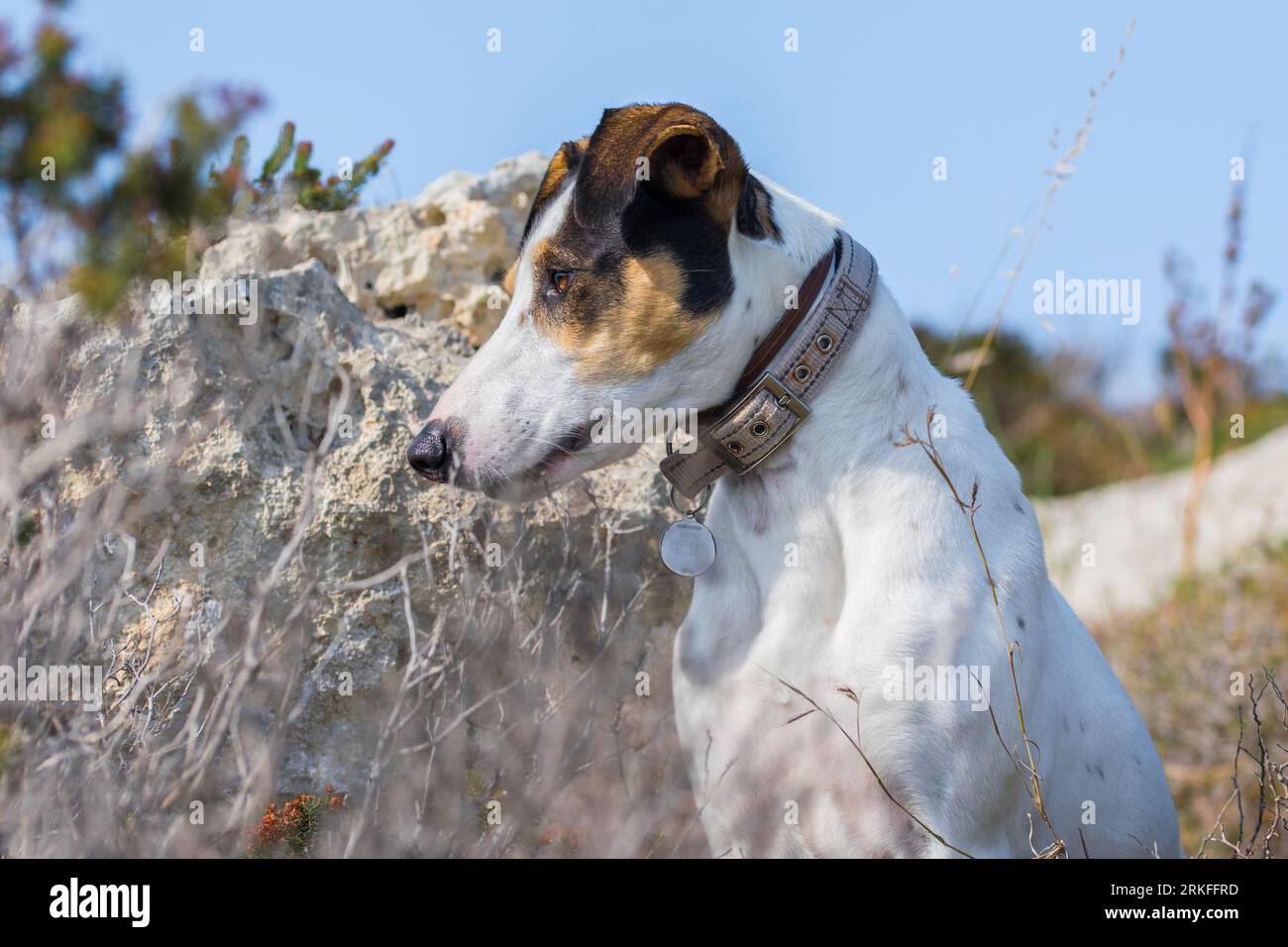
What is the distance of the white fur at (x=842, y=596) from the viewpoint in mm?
2658

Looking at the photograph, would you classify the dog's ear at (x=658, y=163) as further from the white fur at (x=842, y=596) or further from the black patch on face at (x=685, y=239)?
the white fur at (x=842, y=596)

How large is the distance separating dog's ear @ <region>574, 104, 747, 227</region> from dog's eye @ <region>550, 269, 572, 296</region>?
0.38ft

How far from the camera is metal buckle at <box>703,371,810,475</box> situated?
276 cm

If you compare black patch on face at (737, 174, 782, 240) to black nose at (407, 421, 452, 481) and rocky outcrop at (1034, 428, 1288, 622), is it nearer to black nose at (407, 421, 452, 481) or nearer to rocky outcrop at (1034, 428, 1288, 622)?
black nose at (407, 421, 452, 481)

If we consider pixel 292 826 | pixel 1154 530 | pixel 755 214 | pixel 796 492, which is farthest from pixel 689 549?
pixel 1154 530

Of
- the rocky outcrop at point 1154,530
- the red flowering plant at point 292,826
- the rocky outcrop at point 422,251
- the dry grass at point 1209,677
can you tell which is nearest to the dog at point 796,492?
the red flowering plant at point 292,826

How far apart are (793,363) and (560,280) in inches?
21.8

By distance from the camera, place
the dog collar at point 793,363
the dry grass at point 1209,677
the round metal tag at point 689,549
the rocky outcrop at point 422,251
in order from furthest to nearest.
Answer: the dry grass at point 1209,677 < the rocky outcrop at point 422,251 < the round metal tag at point 689,549 < the dog collar at point 793,363

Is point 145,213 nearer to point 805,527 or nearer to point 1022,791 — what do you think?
point 805,527

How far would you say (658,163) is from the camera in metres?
2.69

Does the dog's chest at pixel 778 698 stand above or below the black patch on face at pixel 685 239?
below

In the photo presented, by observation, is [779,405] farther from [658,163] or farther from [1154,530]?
[1154,530]

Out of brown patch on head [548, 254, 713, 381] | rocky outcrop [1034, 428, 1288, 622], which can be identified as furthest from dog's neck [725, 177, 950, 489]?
rocky outcrop [1034, 428, 1288, 622]

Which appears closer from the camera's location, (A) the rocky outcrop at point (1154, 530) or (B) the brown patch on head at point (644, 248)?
(B) the brown patch on head at point (644, 248)
